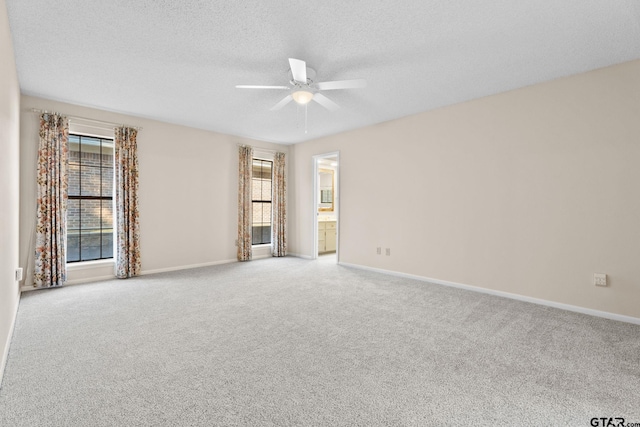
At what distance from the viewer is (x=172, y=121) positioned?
511 centimetres

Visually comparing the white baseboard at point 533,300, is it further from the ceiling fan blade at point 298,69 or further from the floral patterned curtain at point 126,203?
the floral patterned curtain at point 126,203

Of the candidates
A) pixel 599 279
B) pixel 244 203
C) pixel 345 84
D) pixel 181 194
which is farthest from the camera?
pixel 244 203

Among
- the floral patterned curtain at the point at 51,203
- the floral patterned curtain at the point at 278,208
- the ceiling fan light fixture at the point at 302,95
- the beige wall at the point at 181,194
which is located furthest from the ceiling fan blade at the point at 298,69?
the floral patterned curtain at the point at 278,208

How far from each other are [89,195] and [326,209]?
5.15 m

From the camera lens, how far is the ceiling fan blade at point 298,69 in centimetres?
259

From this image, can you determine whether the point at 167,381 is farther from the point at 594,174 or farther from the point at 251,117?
the point at 594,174

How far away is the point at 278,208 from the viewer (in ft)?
22.1

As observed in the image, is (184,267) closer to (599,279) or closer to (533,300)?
(533,300)

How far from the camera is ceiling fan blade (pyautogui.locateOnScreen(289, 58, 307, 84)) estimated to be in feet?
8.51

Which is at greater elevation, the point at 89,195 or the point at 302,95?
the point at 302,95

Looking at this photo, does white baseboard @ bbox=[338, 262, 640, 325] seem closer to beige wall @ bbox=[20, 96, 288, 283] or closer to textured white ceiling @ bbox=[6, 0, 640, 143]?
textured white ceiling @ bbox=[6, 0, 640, 143]

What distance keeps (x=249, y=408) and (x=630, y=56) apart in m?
4.41

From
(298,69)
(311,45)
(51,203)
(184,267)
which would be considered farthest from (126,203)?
(311,45)

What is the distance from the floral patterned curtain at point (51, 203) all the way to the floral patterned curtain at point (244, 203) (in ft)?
8.87
